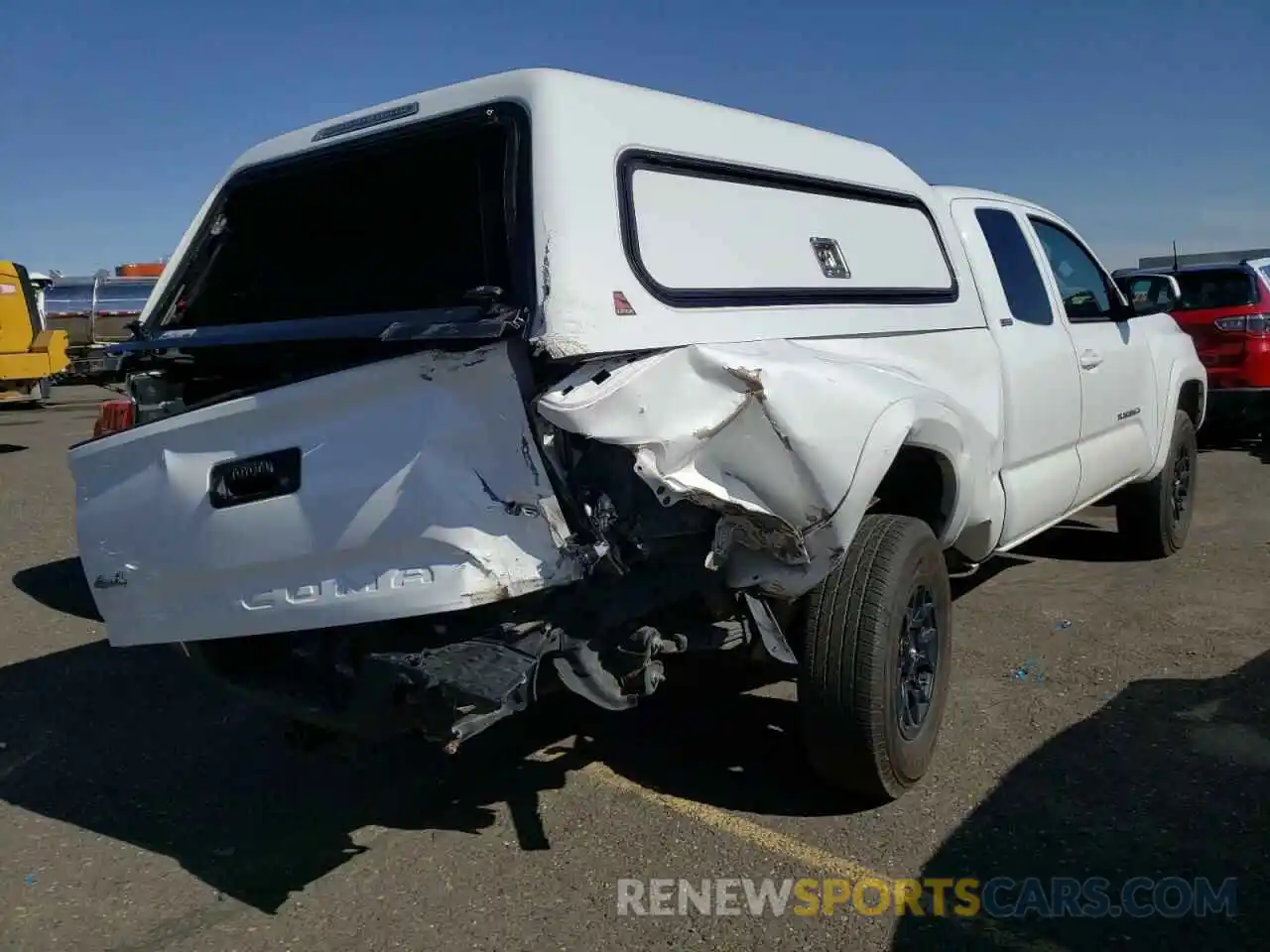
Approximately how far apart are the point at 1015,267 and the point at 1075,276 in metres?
0.82

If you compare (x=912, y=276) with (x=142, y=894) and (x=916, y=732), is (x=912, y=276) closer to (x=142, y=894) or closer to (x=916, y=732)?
(x=916, y=732)

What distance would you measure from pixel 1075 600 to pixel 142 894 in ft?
15.5

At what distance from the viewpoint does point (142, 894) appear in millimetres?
3453

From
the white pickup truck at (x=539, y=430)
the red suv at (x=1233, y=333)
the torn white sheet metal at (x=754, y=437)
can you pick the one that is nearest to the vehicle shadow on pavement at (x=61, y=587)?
the white pickup truck at (x=539, y=430)

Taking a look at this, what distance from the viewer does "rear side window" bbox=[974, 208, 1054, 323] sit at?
5086 millimetres

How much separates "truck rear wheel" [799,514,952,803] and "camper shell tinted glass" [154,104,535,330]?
57.6 inches

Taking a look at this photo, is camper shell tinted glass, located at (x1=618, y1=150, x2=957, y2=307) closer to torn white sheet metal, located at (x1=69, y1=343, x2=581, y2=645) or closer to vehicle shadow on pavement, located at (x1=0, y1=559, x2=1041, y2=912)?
torn white sheet metal, located at (x1=69, y1=343, x2=581, y2=645)

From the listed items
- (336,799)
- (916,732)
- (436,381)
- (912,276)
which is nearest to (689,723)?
(916,732)

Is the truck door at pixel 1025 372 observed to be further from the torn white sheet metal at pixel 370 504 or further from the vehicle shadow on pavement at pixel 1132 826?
the torn white sheet metal at pixel 370 504

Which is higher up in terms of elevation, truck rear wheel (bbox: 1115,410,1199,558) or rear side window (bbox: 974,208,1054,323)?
rear side window (bbox: 974,208,1054,323)

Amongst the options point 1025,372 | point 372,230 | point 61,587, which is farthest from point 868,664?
point 61,587

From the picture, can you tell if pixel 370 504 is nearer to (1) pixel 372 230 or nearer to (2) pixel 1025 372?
(1) pixel 372 230

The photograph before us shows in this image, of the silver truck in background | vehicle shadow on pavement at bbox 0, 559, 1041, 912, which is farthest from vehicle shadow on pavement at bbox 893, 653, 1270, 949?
the silver truck in background

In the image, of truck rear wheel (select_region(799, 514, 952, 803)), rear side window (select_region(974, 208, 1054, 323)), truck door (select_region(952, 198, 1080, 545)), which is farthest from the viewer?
rear side window (select_region(974, 208, 1054, 323))
